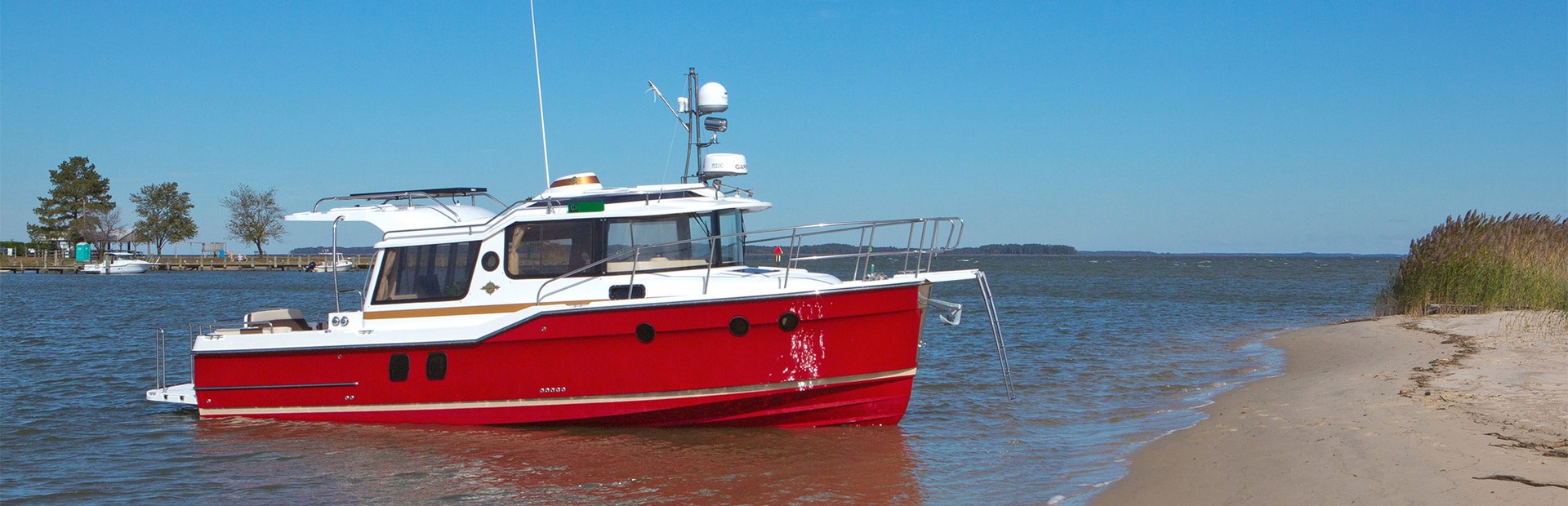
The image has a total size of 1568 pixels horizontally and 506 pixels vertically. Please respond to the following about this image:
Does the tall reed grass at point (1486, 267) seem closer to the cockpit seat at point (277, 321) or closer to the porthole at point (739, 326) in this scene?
the porthole at point (739, 326)

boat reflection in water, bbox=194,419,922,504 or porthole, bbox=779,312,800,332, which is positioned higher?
porthole, bbox=779,312,800,332

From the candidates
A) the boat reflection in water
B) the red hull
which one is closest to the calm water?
the boat reflection in water

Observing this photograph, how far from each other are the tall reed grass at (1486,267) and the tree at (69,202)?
89451 mm

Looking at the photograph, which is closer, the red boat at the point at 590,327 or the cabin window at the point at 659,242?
the red boat at the point at 590,327

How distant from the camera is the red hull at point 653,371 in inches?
388

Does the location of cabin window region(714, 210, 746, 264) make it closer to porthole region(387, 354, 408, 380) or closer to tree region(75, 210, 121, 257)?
porthole region(387, 354, 408, 380)

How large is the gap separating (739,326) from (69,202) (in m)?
92.9

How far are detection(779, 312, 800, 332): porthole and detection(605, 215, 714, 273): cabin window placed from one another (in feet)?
4.09

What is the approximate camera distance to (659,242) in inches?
432

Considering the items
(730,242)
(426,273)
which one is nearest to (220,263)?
(426,273)

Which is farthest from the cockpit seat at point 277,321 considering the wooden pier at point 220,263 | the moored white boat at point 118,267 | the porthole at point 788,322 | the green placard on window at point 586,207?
the moored white boat at point 118,267

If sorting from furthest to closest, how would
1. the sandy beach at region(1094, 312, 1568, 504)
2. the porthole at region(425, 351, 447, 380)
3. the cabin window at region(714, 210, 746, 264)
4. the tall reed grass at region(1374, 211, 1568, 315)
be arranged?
the tall reed grass at region(1374, 211, 1568, 315), the cabin window at region(714, 210, 746, 264), the porthole at region(425, 351, 447, 380), the sandy beach at region(1094, 312, 1568, 504)

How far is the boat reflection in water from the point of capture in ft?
27.6

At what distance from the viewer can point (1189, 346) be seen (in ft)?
65.4
